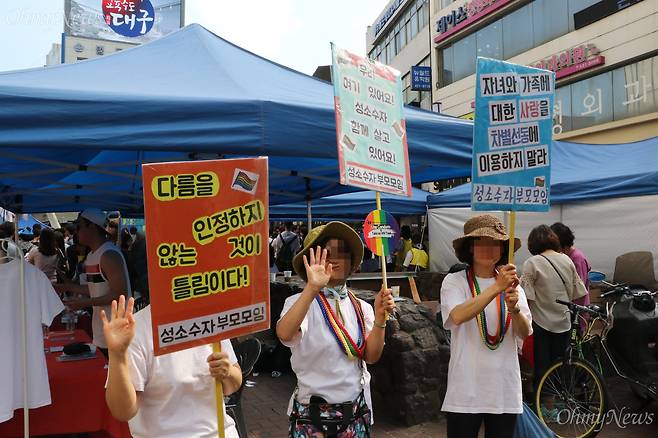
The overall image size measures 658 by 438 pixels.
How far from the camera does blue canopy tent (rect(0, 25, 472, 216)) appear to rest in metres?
2.92

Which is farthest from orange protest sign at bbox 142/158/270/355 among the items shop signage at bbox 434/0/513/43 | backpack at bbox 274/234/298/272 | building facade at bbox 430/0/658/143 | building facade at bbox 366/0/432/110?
building facade at bbox 366/0/432/110

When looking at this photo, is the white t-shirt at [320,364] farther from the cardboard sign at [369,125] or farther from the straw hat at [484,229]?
the straw hat at [484,229]

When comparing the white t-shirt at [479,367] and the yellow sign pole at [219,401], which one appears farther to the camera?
the white t-shirt at [479,367]

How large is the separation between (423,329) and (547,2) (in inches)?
773

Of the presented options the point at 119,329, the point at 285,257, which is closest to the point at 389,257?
the point at 285,257

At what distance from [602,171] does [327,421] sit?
7602 millimetres

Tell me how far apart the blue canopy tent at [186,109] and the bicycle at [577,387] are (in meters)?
1.87

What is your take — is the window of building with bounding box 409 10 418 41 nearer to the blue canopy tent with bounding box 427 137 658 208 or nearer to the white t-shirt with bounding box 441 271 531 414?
the blue canopy tent with bounding box 427 137 658 208

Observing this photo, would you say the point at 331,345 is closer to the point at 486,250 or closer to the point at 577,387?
the point at 486,250

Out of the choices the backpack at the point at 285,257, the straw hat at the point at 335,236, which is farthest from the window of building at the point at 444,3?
the straw hat at the point at 335,236

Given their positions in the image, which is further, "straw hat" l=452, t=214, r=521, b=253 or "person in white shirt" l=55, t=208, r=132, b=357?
"person in white shirt" l=55, t=208, r=132, b=357

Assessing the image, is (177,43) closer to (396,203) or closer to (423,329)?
(423,329)

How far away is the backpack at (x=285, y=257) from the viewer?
439 inches

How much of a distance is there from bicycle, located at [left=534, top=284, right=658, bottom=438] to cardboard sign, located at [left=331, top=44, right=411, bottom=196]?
8.24 feet
